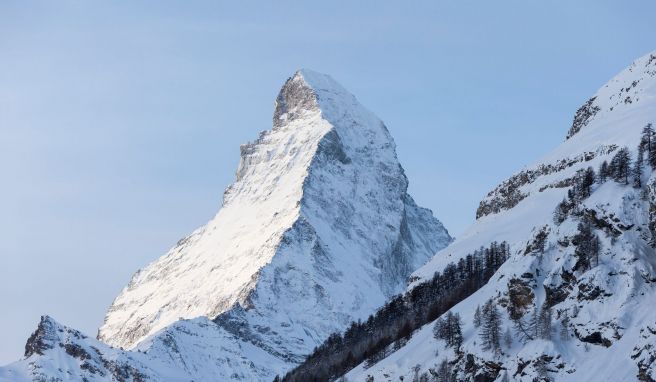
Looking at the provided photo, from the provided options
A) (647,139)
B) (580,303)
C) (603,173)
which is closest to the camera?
(580,303)

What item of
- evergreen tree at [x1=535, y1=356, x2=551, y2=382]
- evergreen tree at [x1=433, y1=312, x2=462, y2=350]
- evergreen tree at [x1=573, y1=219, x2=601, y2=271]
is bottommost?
evergreen tree at [x1=535, y1=356, x2=551, y2=382]

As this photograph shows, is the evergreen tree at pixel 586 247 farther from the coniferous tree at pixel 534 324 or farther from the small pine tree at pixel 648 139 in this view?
the small pine tree at pixel 648 139

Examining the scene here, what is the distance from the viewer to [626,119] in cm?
19762

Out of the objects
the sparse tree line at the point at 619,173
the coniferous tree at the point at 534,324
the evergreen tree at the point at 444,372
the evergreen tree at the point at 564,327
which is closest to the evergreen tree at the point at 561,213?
the sparse tree line at the point at 619,173

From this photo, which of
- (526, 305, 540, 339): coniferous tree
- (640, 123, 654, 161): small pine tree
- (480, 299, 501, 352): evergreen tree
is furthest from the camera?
(640, 123, 654, 161): small pine tree

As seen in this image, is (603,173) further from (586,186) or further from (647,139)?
(647,139)

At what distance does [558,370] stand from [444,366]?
21.6 meters

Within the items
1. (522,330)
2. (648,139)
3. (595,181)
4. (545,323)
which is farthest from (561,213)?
(545,323)

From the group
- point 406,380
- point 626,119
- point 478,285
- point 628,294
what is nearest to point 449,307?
point 478,285

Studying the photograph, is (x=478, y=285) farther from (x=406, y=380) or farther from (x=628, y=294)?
(x=628, y=294)

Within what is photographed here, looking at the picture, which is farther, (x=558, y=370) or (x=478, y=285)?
(x=478, y=285)

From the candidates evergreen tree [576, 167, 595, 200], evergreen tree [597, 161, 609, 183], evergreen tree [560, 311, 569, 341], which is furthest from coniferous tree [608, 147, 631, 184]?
evergreen tree [560, 311, 569, 341]

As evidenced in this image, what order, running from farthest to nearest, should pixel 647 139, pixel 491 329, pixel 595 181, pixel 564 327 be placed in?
1. pixel 595 181
2. pixel 647 139
3. pixel 491 329
4. pixel 564 327

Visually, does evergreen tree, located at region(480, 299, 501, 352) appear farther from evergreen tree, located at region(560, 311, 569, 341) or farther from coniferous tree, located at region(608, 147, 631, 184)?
coniferous tree, located at region(608, 147, 631, 184)
